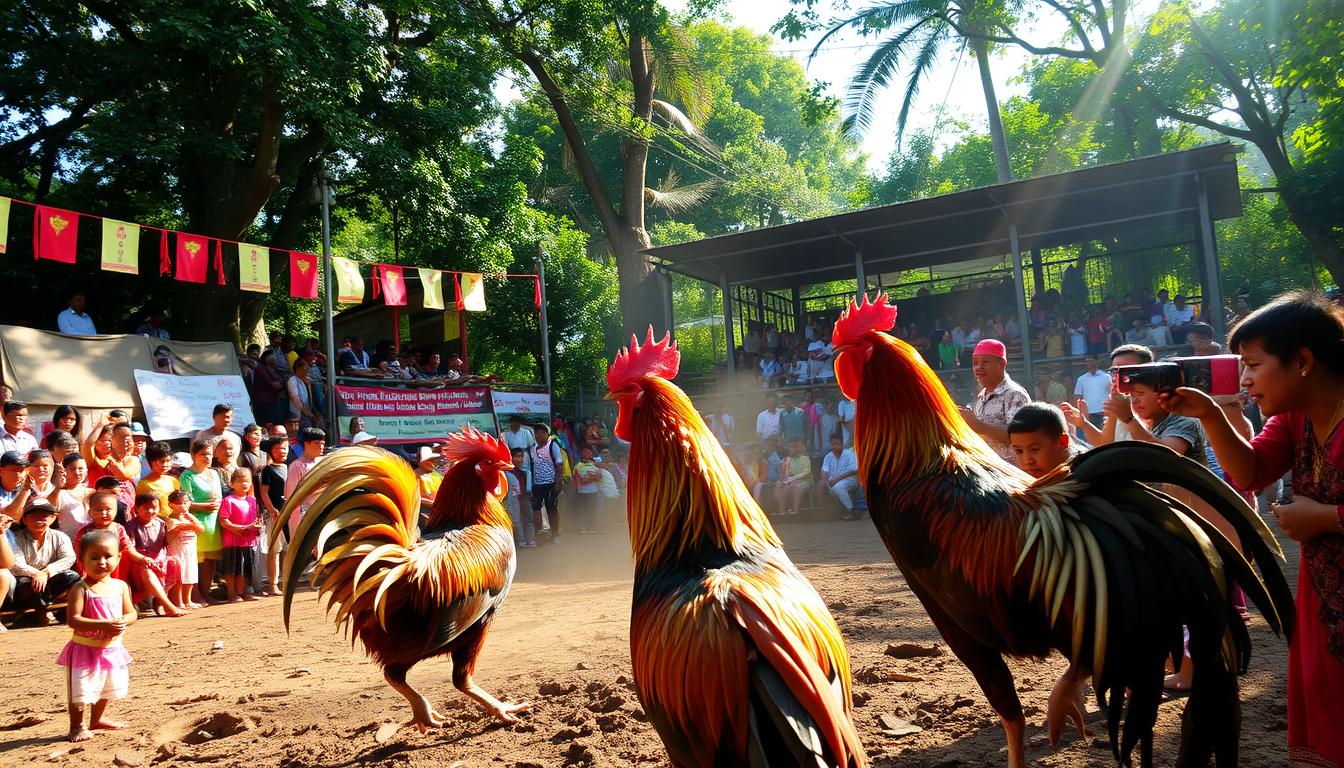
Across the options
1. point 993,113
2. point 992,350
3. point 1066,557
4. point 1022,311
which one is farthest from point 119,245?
point 993,113

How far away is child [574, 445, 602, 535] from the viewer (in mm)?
14109

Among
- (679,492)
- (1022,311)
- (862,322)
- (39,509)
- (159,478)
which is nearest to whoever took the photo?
(679,492)

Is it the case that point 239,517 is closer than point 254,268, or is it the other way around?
point 239,517

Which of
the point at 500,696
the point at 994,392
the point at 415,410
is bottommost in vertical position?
the point at 500,696

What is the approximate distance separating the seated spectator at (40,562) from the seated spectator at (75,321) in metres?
4.97

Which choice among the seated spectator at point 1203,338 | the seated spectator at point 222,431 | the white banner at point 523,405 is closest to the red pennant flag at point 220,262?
the seated spectator at point 222,431

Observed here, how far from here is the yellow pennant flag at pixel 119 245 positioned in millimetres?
10055

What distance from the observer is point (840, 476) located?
13258mm

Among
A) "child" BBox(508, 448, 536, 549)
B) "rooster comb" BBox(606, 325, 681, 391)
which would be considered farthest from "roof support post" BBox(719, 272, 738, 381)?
"rooster comb" BBox(606, 325, 681, 391)

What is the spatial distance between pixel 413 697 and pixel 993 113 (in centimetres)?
2052

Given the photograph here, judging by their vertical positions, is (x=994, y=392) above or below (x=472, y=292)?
below

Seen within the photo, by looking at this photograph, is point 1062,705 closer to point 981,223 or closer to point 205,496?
point 205,496

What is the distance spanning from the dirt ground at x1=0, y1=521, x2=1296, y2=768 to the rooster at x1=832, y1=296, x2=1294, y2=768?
67 cm

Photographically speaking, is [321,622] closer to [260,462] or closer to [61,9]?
[260,462]
